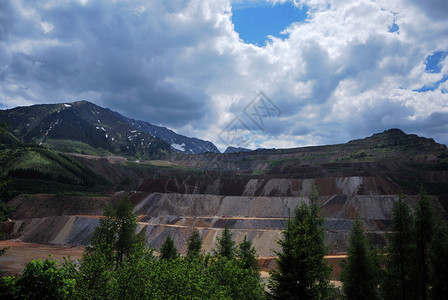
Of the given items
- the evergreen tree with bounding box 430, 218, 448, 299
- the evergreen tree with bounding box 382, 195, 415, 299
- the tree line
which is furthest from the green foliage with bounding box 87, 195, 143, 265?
the evergreen tree with bounding box 430, 218, 448, 299

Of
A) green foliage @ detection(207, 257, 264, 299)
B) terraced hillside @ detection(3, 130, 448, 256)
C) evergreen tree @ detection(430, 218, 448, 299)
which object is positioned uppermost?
terraced hillside @ detection(3, 130, 448, 256)

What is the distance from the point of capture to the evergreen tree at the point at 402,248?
21469mm

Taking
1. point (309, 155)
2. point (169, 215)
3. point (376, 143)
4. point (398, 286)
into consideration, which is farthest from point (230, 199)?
point (376, 143)

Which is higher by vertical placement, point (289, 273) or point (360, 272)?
point (289, 273)

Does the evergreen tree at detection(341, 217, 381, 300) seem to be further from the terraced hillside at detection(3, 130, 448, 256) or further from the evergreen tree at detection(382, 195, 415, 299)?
the terraced hillside at detection(3, 130, 448, 256)

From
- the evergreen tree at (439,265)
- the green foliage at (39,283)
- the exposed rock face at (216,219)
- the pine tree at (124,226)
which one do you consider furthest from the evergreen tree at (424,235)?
the exposed rock face at (216,219)

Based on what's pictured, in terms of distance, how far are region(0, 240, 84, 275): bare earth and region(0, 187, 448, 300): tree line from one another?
3793cm

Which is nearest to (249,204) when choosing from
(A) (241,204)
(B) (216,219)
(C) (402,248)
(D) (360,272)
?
(A) (241,204)

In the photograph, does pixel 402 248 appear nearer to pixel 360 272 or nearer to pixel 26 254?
pixel 360 272

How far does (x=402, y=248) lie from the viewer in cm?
2144

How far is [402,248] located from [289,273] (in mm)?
11976

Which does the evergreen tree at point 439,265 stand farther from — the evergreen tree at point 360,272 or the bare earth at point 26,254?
the bare earth at point 26,254

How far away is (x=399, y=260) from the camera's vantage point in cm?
2194

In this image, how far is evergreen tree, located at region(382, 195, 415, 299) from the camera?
21.5m
